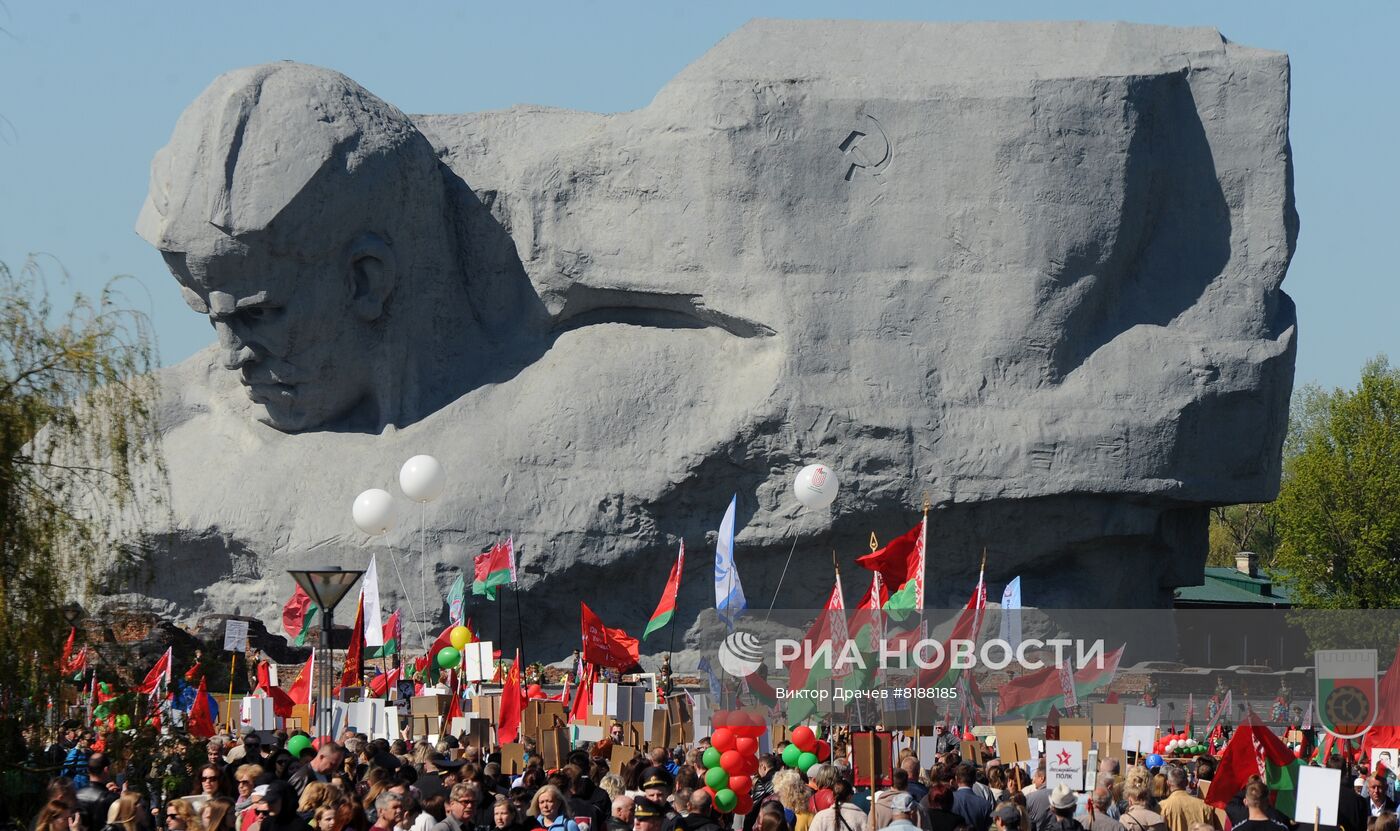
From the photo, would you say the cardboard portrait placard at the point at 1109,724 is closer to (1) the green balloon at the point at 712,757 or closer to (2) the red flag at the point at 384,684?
(1) the green balloon at the point at 712,757

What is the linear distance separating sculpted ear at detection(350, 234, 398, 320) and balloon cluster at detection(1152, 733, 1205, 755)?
10003 millimetres

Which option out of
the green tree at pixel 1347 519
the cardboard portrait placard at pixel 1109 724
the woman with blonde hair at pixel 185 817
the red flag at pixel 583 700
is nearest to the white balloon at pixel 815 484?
the cardboard portrait placard at pixel 1109 724

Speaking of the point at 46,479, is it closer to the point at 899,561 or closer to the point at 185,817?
the point at 185,817

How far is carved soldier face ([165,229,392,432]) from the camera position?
67.2ft

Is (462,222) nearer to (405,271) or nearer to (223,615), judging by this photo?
(405,271)

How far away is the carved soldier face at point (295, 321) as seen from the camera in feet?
67.2

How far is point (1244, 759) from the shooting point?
8.67 m

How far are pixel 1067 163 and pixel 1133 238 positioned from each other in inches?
43.5

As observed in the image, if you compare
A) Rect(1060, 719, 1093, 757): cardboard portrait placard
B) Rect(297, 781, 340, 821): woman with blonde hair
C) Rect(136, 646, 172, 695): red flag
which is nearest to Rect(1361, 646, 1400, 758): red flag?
Rect(1060, 719, 1093, 757): cardboard portrait placard

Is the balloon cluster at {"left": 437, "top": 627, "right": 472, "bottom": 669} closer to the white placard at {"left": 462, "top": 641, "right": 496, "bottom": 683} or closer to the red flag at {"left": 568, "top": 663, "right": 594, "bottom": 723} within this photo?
the white placard at {"left": 462, "top": 641, "right": 496, "bottom": 683}

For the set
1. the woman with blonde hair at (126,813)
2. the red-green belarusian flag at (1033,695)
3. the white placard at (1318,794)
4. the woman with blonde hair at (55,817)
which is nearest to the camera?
the woman with blonde hair at (55,817)

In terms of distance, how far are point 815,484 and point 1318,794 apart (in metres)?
11.0

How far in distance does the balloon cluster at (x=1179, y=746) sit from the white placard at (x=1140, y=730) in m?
0.19

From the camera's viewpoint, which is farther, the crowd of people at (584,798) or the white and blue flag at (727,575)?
the white and blue flag at (727,575)
